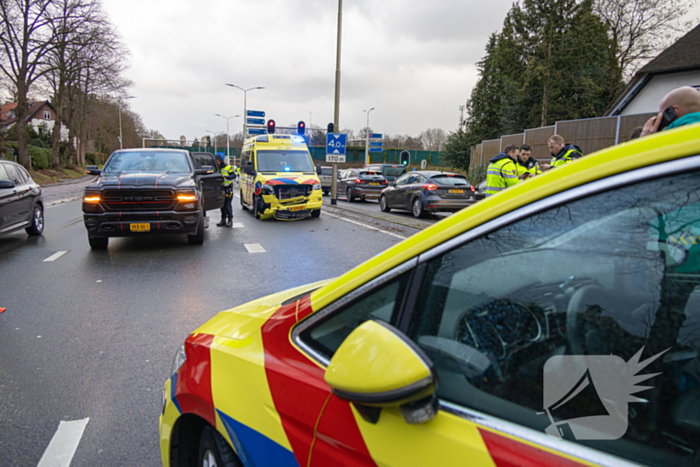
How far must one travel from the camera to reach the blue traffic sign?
19656 mm

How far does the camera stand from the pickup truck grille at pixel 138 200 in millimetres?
8461

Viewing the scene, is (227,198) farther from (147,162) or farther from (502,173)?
(502,173)

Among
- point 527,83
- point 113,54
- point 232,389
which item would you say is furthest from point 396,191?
point 113,54

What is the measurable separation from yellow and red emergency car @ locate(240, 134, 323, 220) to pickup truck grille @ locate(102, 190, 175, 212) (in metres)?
5.50

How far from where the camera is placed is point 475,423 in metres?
1.11

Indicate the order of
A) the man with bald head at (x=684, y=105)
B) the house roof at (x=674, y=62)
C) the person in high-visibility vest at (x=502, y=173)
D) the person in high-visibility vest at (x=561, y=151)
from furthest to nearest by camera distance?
the house roof at (x=674, y=62), the person in high-visibility vest at (x=502, y=173), the person in high-visibility vest at (x=561, y=151), the man with bald head at (x=684, y=105)

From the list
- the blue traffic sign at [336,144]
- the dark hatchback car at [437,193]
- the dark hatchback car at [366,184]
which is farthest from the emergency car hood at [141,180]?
the dark hatchback car at [366,184]

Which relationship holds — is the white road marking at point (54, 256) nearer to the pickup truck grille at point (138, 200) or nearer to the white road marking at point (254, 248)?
the pickup truck grille at point (138, 200)

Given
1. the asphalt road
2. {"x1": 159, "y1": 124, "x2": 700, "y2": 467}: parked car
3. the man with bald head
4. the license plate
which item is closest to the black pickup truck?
the license plate

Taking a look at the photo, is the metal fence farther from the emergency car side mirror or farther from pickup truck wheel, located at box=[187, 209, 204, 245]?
the emergency car side mirror

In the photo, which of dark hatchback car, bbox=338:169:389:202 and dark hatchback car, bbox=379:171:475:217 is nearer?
dark hatchback car, bbox=379:171:475:217

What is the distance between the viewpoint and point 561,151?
9.01m

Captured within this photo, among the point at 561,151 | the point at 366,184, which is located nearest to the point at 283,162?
the point at 366,184

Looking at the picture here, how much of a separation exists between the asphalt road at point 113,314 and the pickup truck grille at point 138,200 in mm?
839
